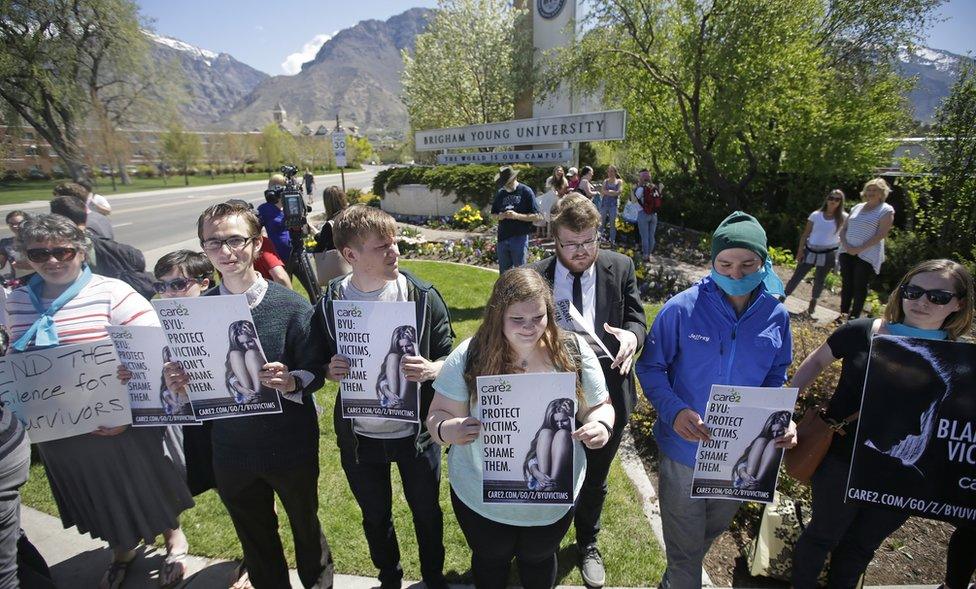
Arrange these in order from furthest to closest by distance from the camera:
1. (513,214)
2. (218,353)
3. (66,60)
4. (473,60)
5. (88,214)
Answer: (66,60)
(473,60)
(513,214)
(88,214)
(218,353)

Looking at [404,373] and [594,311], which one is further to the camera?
[594,311]

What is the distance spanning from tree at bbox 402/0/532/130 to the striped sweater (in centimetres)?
2587

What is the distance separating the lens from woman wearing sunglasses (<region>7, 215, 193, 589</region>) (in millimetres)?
2357

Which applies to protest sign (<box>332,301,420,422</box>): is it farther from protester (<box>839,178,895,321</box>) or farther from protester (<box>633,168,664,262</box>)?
protester (<box>633,168,664,262</box>)

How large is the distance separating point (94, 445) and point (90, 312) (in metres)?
0.77

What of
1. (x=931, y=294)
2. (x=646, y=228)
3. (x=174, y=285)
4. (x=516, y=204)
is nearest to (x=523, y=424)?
(x=931, y=294)

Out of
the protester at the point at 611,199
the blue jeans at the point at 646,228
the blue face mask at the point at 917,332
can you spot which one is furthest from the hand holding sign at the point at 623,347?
the protester at the point at 611,199

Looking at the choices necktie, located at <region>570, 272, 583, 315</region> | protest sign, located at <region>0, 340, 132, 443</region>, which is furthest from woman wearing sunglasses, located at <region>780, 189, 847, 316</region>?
protest sign, located at <region>0, 340, 132, 443</region>

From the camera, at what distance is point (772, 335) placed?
2203 mm

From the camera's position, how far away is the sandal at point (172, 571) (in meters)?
2.87

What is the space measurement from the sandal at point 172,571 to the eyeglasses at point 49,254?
2002 millimetres

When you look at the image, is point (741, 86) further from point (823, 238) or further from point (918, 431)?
point (918, 431)

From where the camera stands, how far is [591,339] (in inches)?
94.1

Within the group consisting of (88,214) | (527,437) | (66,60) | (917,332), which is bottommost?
(527,437)
